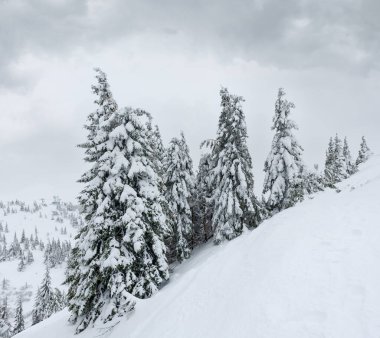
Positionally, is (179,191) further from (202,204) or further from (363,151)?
(363,151)

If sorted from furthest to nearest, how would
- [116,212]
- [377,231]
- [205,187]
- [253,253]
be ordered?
[205,187] < [116,212] < [253,253] < [377,231]

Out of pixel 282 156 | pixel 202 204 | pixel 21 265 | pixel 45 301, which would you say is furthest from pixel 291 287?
pixel 21 265

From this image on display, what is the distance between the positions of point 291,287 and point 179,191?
69.7ft

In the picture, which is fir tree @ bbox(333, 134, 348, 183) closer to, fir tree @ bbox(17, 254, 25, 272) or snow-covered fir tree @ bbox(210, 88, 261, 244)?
snow-covered fir tree @ bbox(210, 88, 261, 244)

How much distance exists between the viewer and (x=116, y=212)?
15.6m

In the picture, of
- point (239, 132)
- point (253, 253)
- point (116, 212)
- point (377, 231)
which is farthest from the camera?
point (239, 132)

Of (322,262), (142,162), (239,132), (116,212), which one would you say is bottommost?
(322,262)

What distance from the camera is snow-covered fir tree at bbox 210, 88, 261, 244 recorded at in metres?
24.4

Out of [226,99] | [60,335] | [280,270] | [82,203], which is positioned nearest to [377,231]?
[280,270]

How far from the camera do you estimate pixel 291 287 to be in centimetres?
698

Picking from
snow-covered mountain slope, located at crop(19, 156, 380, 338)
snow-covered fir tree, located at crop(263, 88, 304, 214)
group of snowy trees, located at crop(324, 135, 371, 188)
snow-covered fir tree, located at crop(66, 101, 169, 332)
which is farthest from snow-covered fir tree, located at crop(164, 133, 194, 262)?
group of snowy trees, located at crop(324, 135, 371, 188)

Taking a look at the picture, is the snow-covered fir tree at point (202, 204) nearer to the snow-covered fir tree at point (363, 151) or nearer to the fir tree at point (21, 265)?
the snow-covered fir tree at point (363, 151)

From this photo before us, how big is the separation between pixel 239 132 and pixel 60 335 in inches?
710

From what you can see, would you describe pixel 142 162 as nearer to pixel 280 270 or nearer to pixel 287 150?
pixel 280 270
